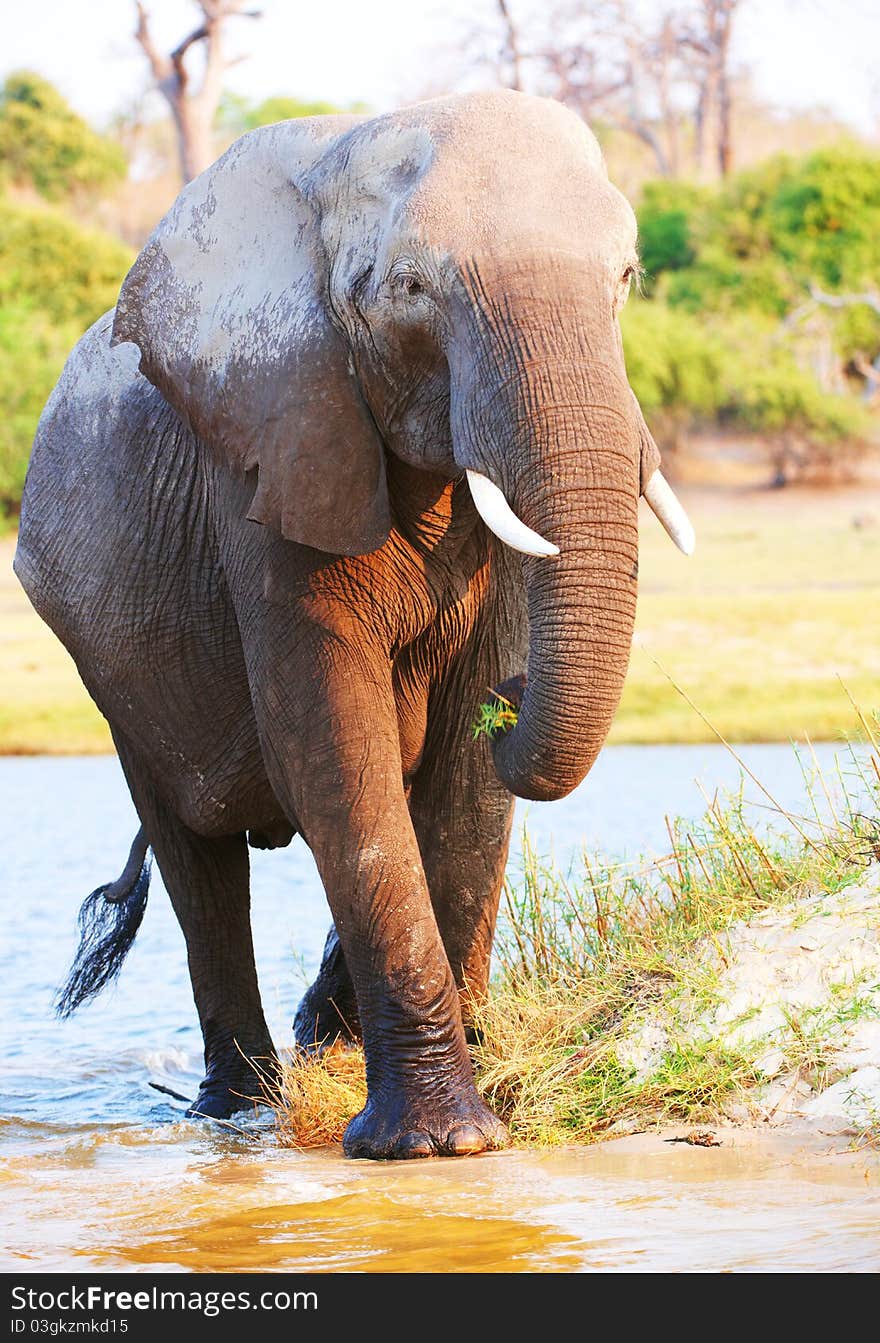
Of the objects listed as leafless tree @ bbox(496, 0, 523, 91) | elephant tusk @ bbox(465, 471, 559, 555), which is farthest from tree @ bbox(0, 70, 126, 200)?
elephant tusk @ bbox(465, 471, 559, 555)

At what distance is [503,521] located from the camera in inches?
163

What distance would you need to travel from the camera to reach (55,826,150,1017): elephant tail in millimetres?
6969

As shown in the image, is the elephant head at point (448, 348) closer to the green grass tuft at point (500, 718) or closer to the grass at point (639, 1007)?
the green grass tuft at point (500, 718)

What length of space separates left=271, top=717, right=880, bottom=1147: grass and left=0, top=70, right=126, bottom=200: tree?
115 ft

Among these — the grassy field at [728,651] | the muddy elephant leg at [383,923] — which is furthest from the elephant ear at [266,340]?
the grassy field at [728,651]

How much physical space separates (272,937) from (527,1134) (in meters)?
4.34

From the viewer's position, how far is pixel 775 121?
2067 inches

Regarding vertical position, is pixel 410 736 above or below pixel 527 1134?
above

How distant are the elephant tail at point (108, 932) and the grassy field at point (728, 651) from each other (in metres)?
7.04

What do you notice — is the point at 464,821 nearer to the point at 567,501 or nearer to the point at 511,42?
the point at 567,501

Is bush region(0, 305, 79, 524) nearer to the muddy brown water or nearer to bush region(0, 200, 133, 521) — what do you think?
bush region(0, 200, 133, 521)

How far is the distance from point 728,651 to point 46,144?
27.2m
